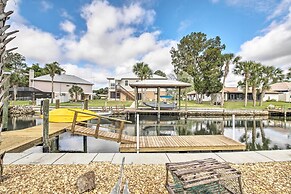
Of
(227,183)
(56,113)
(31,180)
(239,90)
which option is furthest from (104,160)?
(239,90)

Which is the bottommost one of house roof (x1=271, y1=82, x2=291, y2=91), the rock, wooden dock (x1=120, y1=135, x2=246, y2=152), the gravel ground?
wooden dock (x1=120, y1=135, x2=246, y2=152)

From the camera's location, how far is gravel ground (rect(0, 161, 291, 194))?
3.27m

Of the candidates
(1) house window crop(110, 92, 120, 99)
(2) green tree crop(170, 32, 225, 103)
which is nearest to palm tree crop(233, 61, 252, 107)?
(2) green tree crop(170, 32, 225, 103)

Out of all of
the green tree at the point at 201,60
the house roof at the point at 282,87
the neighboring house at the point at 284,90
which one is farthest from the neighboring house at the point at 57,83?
the house roof at the point at 282,87

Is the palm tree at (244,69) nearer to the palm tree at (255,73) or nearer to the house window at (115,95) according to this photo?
the palm tree at (255,73)

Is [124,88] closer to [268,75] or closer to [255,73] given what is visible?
[255,73]

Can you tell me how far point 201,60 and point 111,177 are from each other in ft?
127

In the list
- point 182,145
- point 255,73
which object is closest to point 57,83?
point 255,73

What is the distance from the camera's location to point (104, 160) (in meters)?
4.77

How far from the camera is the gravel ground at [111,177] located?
3.27 meters

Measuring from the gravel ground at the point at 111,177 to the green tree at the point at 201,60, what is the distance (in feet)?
104

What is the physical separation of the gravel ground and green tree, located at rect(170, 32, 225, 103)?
31.8 meters

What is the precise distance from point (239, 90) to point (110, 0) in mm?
39527

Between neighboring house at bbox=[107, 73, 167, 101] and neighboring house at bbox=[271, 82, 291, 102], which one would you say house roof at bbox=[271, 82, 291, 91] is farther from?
neighboring house at bbox=[107, 73, 167, 101]
